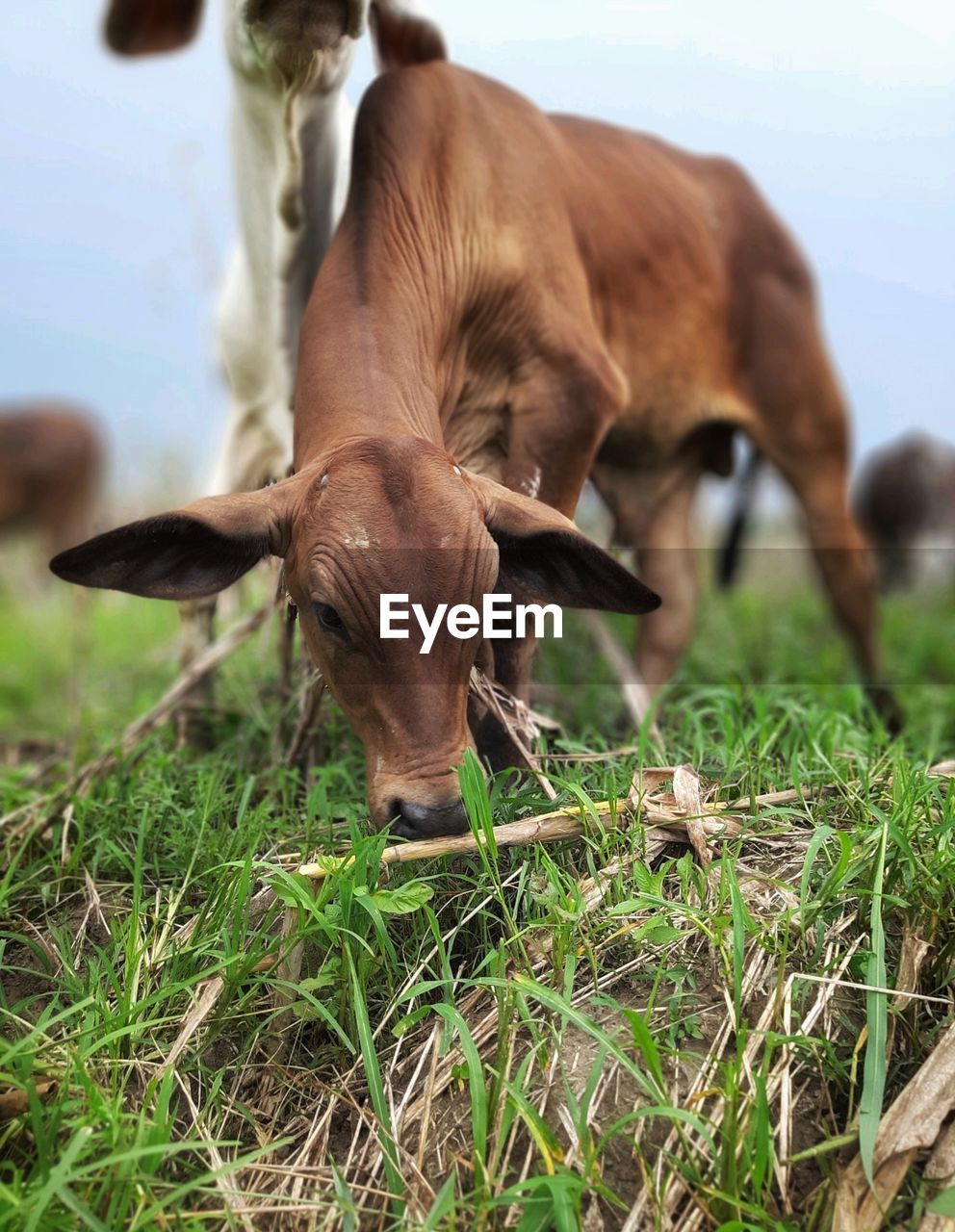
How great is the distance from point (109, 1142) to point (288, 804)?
1223 mm

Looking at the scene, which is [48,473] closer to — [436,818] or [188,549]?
[188,549]

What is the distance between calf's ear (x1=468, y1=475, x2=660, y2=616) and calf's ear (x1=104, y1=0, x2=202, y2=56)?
9.02 feet

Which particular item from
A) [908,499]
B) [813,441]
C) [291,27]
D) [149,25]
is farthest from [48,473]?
[291,27]

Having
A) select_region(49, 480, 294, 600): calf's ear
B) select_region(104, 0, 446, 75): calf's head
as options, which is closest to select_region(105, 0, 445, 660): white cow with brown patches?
select_region(104, 0, 446, 75): calf's head

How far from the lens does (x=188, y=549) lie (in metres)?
3.04

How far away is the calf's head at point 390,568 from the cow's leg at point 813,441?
2.66 meters

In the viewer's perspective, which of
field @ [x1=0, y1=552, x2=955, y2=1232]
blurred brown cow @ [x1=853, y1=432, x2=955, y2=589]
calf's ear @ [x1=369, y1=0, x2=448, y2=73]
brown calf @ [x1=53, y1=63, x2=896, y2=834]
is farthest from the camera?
blurred brown cow @ [x1=853, y1=432, x2=955, y2=589]

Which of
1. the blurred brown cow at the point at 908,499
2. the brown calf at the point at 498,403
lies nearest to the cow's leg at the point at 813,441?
the brown calf at the point at 498,403

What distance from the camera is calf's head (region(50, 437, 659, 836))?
8.97 feet

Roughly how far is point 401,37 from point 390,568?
2.34 m

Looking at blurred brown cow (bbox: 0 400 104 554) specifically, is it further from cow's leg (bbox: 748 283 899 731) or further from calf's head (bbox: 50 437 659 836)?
calf's head (bbox: 50 437 659 836)

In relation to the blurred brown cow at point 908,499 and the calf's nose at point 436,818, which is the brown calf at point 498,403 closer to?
the calf's nose at point 436,818

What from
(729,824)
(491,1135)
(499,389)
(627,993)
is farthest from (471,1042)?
(499,389)

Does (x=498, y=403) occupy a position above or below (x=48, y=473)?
above
